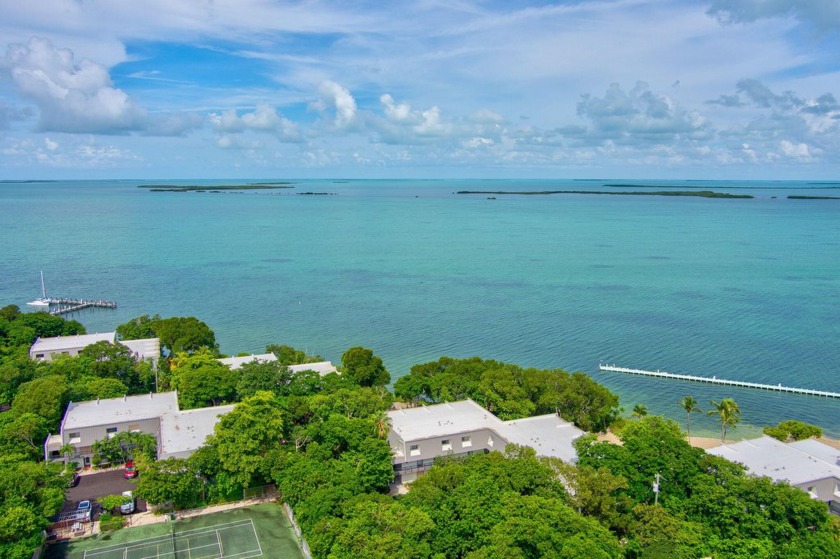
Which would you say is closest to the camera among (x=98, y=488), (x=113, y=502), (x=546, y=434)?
(x=113, y=502)

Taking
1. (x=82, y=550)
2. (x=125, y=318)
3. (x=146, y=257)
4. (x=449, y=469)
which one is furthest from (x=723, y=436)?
(x=146, y=257)

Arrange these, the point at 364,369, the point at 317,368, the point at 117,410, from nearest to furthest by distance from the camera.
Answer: the point at 117,410, the point at 364,369, the point at 317,368

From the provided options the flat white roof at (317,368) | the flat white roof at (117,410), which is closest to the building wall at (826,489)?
the flat white roof at (317,368)

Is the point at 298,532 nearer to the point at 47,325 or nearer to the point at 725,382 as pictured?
the point at 725,382

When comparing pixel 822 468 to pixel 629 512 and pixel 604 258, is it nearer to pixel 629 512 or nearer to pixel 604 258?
pixel 629 512

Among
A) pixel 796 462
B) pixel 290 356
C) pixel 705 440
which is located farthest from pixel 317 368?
pixel 796 462

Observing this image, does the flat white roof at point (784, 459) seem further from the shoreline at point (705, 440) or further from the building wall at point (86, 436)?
the building wall at point (86, 436)

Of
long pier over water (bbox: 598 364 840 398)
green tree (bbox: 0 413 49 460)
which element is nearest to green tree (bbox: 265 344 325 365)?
green tree (bbox: 0 413 49 460)
